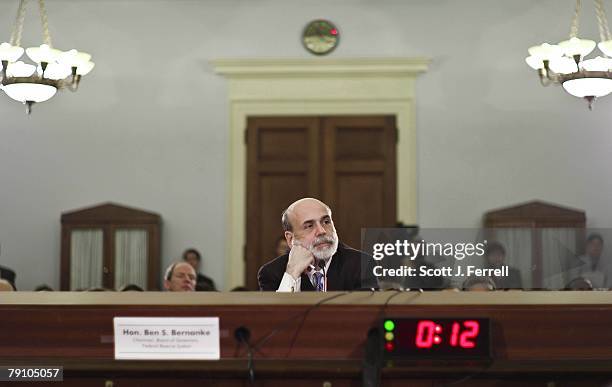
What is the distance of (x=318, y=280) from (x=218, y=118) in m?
6.49

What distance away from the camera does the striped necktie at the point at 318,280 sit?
3.57m

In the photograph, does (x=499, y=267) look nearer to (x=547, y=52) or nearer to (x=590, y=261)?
(x=590, y=261)

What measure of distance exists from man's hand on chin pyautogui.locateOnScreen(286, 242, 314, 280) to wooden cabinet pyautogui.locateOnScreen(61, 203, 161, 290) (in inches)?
237

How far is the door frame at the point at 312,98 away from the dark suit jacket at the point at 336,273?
19.4 ft

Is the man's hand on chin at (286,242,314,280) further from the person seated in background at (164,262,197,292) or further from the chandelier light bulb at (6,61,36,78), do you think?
the chandelier light bulb at (6,61,36,78)

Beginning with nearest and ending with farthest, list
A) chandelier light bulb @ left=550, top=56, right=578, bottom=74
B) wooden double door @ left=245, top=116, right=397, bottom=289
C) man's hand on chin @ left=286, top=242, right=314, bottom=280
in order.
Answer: man's hand on chin @ left=286, top=242, right=314, bottom=280
chandelier light bulb @ left=550, top=56, right=578, bottom=74
wooden double door @ left=245, top=116, right=397, bottom=289

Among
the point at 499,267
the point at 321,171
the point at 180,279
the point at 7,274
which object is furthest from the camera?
the point at 321,171

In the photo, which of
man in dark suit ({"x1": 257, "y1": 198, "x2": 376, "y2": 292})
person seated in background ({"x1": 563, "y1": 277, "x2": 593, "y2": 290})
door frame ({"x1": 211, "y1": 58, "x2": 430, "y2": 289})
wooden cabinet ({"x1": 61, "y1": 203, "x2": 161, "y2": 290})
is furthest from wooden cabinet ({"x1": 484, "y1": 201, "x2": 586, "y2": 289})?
wooden cabinet ({"x1": 61, "y1": 203, "x2": 161, "y2": 290})

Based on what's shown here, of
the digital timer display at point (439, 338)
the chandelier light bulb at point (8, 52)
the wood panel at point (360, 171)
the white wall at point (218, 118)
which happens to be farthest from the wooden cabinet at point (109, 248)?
the digital timer display at point (439, 338)

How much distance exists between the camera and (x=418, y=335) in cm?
234

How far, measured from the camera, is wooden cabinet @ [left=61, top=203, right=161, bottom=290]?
959 centimetres

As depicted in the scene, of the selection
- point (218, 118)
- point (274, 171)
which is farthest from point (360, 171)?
point (218, 118)

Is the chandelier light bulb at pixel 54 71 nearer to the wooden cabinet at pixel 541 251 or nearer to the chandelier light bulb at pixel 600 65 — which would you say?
the chandelier light bulb at pixel 600 65

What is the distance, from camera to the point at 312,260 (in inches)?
149
